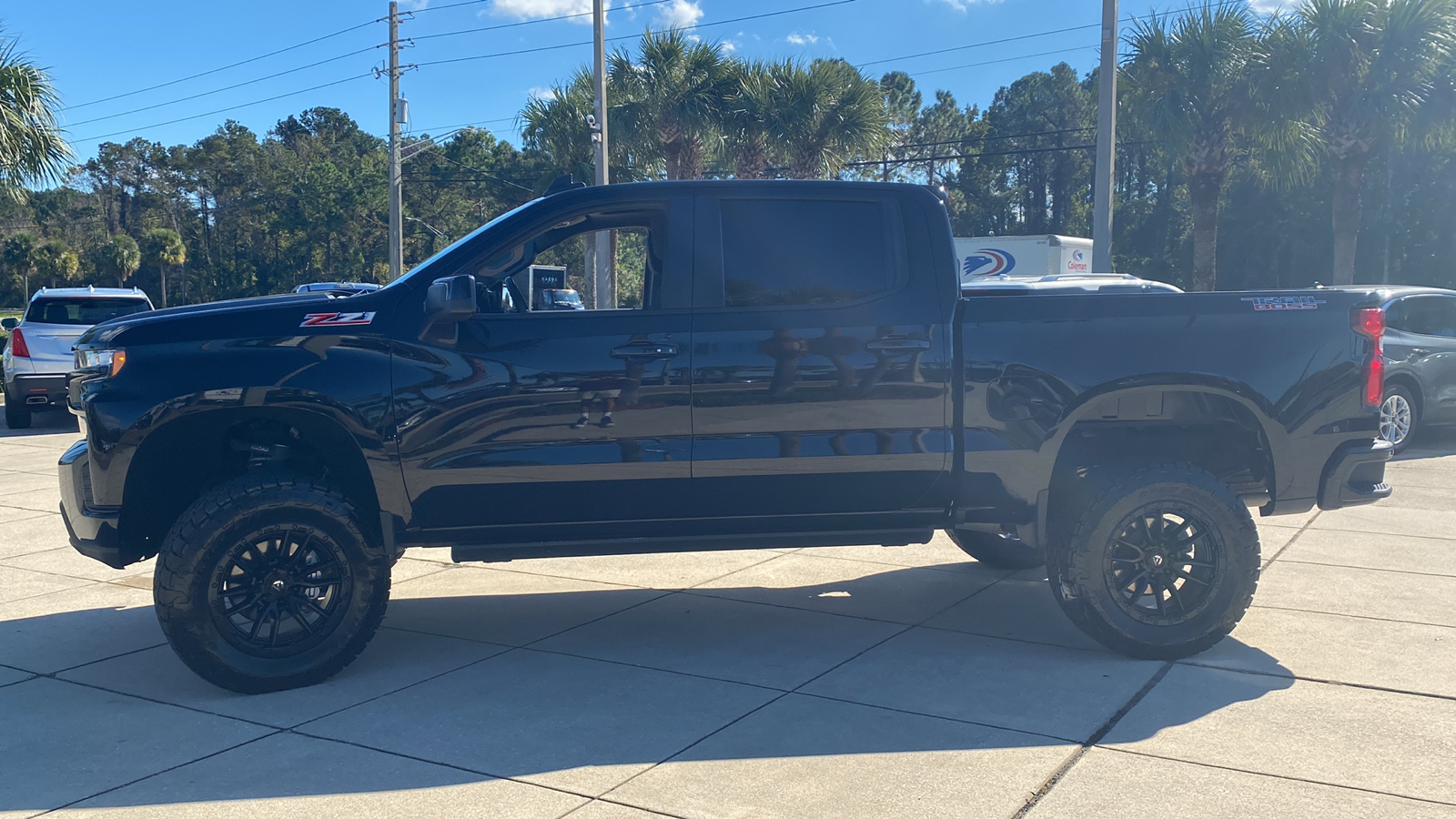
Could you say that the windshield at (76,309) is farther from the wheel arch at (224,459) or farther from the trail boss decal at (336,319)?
the trail boss decal at (336,319)

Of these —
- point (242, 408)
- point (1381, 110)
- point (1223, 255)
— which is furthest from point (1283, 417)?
point (1223, 255)

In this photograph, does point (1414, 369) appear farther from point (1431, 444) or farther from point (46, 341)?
point (46, 341)

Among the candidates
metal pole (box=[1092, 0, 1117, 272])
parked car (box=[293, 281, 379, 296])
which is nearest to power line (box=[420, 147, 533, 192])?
parked car (box=[293, 281, 379, 296])

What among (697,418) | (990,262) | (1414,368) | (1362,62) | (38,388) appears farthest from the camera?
(990,262)

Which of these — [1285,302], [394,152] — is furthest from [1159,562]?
[394,152]

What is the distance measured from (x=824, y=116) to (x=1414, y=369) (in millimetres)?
19793

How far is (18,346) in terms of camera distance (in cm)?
1412

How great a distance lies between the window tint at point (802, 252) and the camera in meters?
5.21

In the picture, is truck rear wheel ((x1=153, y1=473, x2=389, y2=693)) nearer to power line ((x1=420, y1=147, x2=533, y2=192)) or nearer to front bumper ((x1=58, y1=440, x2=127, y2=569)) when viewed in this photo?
front bumper ((x1=58, y1=440, x2=127, y2=569))

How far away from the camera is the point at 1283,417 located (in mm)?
5309

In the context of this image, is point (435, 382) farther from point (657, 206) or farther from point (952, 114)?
point (952, 114)

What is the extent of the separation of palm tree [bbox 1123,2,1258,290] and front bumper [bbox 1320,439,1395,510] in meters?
19.1

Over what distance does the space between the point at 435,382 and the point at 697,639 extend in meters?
1.77

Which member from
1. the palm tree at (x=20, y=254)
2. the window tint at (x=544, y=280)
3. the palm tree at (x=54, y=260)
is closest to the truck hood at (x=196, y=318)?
the window tint at (x=544, y=280)
